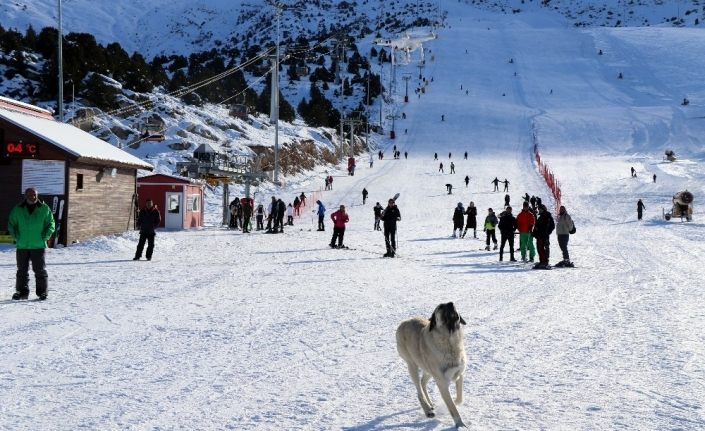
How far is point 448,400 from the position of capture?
4.89 metres

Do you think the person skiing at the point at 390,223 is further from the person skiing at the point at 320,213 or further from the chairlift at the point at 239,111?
the chairlift at the point at 239,111

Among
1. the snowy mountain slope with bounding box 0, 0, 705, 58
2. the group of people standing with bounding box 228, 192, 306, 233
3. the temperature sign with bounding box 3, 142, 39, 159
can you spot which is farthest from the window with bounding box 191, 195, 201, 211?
the snowy mountain slope with bounding box 0, 0, 705, 58

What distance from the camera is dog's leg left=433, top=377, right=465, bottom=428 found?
488 cm

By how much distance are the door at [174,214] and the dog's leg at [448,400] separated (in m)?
24.1

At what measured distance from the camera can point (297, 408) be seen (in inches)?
211

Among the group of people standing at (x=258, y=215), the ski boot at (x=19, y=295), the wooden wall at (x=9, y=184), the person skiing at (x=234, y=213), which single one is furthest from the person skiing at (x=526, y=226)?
the person skiing at (x=234, y=213)

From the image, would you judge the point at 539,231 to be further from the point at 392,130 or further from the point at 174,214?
the point at 392,130

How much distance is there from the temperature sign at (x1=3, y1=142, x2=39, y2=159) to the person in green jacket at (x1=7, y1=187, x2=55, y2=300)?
381 inches

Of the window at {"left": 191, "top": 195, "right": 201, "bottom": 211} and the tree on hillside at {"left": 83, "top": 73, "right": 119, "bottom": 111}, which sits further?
the tree on hillside at {"left": 83, "top": 73, "right": 119, "bottom": 111}

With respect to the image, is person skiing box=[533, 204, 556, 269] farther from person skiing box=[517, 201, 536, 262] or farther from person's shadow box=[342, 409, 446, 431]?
person's shadow box=[342, 409, 446, 431]

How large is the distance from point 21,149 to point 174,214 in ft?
30.2

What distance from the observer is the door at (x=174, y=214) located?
91.0 ft

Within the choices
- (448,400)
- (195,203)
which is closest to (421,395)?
(448,400)

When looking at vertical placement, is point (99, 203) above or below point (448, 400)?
above
